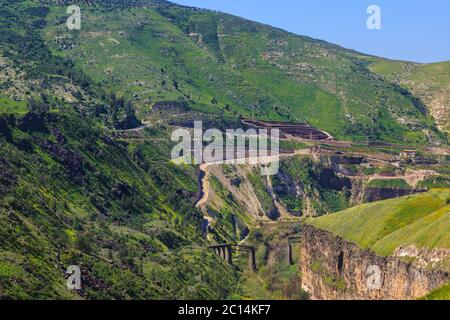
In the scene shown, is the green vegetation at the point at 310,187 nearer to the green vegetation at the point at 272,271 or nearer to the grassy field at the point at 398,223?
the green vegetation at the point at 272,271

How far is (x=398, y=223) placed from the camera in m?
80.8

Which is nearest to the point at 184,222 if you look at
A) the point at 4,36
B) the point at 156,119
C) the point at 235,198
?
the point at 235,198

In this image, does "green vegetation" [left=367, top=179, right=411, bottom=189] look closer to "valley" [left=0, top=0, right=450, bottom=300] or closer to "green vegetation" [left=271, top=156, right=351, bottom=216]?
"valley" [left=0, top=0, right=450, bottom=300]

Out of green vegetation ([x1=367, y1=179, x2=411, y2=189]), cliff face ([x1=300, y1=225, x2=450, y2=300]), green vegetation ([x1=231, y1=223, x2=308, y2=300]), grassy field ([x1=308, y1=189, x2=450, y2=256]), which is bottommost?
green vegetation ([x1=231, y1=223, x2=308, y2=300])

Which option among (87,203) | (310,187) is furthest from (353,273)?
(310,187)

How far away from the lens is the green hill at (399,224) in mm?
68625

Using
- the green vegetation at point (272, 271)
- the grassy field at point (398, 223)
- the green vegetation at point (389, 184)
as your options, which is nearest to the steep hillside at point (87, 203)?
the green vegetation at point (272, 271)

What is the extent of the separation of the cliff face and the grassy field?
1357 millimetres

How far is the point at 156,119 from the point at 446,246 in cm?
10661

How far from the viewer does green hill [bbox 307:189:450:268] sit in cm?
6862

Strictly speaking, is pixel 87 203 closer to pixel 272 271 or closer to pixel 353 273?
pixel 272 271

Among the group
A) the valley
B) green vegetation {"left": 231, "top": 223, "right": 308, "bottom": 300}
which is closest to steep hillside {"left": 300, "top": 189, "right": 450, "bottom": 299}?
the valley
